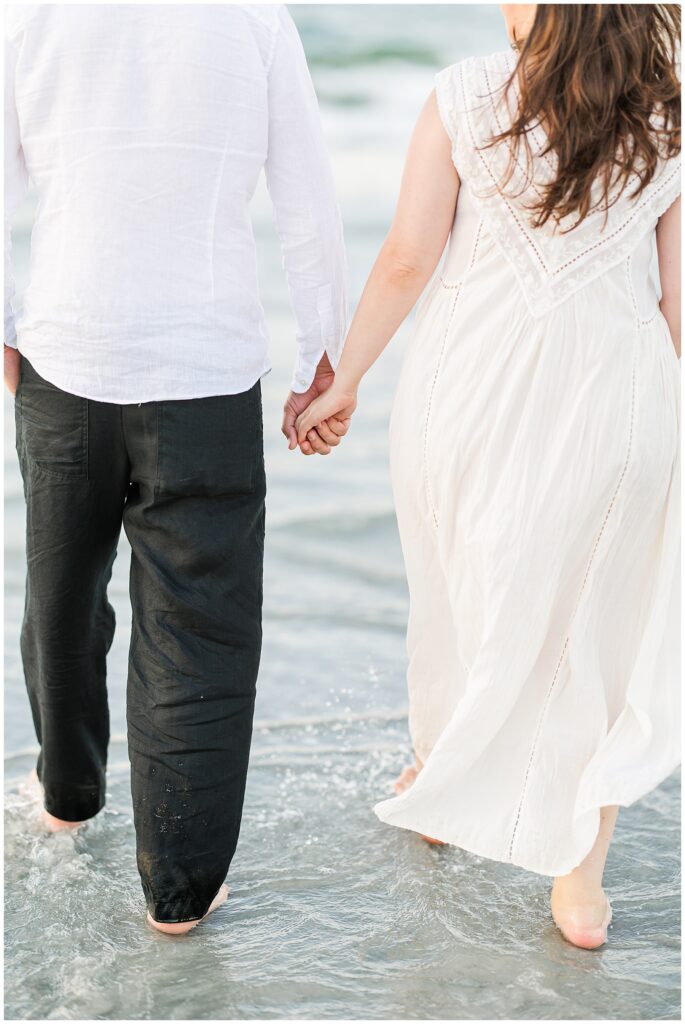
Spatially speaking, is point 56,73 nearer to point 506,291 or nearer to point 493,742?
point 506,291

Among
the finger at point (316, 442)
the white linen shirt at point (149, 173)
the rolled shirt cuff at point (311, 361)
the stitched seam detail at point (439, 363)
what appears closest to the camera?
the white linen shirt at point (149, 173)

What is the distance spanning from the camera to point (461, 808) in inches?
90.5

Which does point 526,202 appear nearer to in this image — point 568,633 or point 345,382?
point 345,382

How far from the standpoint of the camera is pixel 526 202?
2115 millimetres

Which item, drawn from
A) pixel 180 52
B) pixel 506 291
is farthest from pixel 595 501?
pixel 180 52

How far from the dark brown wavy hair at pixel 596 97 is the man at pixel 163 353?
0.39 m

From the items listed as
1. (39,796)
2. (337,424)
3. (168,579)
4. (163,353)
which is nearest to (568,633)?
(337,424)

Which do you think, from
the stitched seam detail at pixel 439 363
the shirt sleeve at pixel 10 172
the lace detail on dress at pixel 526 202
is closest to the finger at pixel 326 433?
the stitched seam detail at pixel 439 363

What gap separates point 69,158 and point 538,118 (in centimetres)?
78

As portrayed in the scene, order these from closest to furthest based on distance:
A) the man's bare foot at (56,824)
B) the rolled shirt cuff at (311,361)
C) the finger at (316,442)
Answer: the rolled shirt cuff at (311,361), the finger at (316,442), the man's bare foot at (56,824)

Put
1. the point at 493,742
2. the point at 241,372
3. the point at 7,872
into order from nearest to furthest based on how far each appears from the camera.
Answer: the point at 241,372 → the point at 493,742 → the point at 7,872

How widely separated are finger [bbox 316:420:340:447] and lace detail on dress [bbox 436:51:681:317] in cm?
51

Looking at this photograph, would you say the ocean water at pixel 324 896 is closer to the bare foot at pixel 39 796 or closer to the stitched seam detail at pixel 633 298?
the bare foot at pixel 39 796

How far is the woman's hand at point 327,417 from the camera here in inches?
94.5
